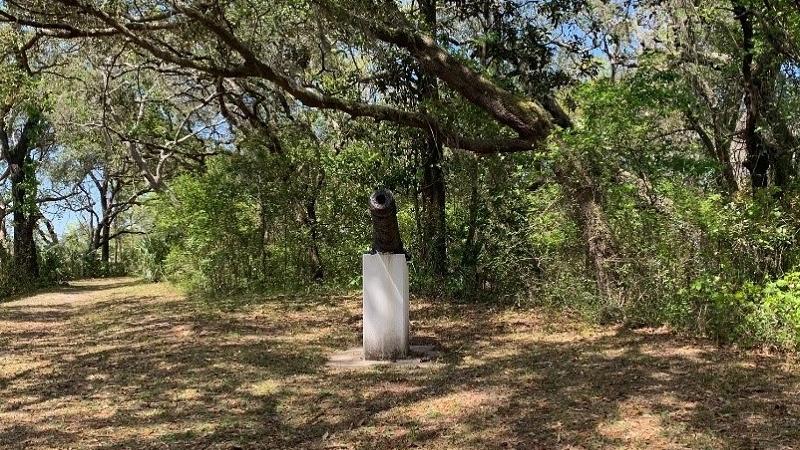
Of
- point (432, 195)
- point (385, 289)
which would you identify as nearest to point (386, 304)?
point (385, 289)

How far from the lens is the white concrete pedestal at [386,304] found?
23.4 feet

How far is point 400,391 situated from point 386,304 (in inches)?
51.1

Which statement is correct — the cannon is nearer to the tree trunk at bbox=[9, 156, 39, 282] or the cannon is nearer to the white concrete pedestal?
the white concrete pedestal

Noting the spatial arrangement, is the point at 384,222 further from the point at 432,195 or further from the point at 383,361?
the point at 432,195

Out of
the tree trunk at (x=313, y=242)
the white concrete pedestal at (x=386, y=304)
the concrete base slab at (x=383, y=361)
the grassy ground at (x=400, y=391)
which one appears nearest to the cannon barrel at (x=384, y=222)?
the white concrete pedestal at (x=386, y=304)

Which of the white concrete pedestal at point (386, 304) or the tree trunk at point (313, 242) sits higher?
the tree trunk at point (313, 242)

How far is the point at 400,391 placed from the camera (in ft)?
19.8

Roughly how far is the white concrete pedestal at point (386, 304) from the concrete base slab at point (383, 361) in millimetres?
129

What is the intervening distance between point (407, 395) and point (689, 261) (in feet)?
12.8

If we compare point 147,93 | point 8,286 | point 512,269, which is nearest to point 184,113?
point 147,93

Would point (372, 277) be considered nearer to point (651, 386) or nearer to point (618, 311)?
point (651, 386)

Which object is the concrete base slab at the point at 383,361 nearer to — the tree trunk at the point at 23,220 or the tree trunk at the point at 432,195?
the tree trunk at the point at 432,195

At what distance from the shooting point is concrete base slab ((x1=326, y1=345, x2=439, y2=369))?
7082mm

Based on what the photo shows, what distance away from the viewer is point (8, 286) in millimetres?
18312
